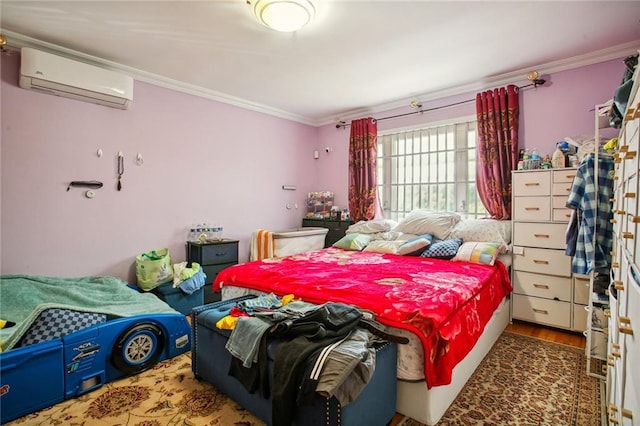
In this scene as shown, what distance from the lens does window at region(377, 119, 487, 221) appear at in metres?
3.92

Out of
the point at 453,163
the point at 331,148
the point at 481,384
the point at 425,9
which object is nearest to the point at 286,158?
the point at 331,148

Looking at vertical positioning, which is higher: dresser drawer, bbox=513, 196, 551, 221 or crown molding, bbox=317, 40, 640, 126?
crown molding, bbox=317, 40, 640, 126

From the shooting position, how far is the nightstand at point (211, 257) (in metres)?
3.63

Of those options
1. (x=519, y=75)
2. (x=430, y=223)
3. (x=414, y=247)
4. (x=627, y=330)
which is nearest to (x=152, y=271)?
(x=414, y=247)

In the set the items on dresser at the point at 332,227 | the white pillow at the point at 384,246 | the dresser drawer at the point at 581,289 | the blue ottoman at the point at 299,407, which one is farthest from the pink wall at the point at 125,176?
the dresser drawer at the point at 581,289

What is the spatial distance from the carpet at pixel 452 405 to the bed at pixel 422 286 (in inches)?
5.4

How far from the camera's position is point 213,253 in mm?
3705

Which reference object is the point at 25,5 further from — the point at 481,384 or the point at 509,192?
the point at 509,192

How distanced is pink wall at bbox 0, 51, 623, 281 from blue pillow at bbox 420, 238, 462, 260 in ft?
4.41

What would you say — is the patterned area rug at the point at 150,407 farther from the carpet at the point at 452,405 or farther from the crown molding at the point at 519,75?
the crown molding at the point at 519,75

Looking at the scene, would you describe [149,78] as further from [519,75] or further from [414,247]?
[519,75]

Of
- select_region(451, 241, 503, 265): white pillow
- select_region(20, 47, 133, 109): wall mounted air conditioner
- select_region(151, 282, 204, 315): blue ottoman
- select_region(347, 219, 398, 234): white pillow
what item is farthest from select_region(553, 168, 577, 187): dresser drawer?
select_region(20, 47, 133, 109): wall mounted air conditioner

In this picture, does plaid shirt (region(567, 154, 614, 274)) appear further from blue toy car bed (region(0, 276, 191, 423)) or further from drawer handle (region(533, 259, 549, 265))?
blue toy car bed (region(0, 276, 191, 423))

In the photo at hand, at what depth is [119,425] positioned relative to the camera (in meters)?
1.71
